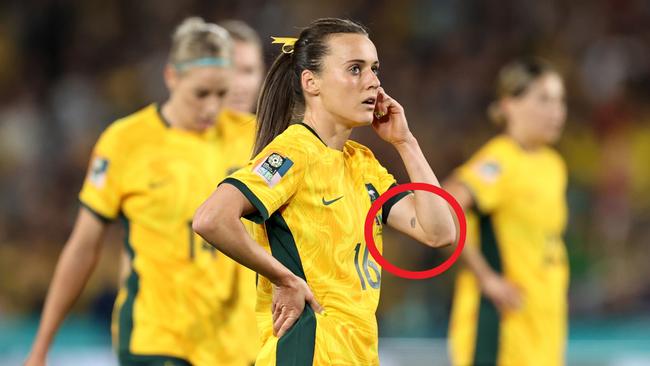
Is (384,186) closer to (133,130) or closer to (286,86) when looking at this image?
(286,86)

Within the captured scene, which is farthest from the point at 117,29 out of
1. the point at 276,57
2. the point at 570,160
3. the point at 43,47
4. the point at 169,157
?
the point at 276,57

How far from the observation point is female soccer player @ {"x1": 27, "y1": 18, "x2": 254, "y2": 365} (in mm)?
5371

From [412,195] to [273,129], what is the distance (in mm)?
525

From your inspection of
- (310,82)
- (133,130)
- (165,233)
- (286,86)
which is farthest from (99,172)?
(310,82)

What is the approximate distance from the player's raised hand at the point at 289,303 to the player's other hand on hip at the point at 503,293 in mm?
3569

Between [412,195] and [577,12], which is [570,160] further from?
[412,195]

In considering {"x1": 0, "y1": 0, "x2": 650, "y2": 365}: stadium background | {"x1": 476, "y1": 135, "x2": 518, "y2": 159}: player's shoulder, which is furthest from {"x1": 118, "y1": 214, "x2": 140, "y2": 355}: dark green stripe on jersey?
{"x1": 0, "y1": 0, "x2": 650, "y2": 365}: stadium background

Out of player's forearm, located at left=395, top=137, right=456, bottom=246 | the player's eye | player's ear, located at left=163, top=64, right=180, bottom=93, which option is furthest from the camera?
player's ear, located at left=163, top=64, right=180, bottom=93

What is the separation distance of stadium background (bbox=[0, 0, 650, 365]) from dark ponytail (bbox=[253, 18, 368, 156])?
6.43 metres

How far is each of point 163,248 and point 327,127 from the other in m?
1.77

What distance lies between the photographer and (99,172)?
553cm

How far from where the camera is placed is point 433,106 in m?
13.4

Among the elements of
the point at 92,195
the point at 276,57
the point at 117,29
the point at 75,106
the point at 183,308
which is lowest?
the point at 183,308

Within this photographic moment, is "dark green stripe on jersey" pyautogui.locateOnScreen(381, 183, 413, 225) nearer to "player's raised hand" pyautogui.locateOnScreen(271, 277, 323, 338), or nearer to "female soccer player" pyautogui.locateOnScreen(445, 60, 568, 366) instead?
"player's raised hand" pyautogui.locateOnScreen(271, 277, 323, 338)
